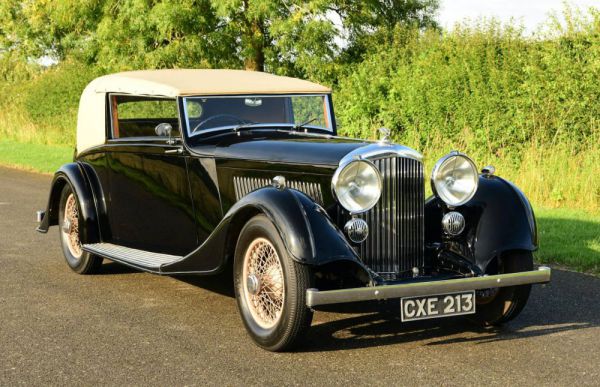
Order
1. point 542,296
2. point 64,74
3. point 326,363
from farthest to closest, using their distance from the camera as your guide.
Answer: point 64,74 < point 542,296 < point 326,363

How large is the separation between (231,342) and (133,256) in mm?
1743

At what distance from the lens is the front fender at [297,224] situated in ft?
16.4

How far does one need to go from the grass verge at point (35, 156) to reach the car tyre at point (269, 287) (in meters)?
12.3

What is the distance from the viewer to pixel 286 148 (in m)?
6.03

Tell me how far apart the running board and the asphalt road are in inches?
11.2

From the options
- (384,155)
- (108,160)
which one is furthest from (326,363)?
(108,160)

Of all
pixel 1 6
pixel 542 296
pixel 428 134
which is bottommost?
pixel 542 296

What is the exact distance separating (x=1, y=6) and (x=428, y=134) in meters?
20.4

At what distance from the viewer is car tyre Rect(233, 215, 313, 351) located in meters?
5.05

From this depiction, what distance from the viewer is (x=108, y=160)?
748 centimetres

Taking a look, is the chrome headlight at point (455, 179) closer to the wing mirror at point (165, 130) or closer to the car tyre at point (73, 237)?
the wing mirror at point (165, 130)

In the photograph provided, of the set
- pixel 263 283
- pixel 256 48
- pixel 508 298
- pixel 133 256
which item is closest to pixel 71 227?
pixel 133 256

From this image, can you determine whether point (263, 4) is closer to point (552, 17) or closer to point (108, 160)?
point (552, 17)

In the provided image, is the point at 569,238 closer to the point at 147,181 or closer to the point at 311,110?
the point at 311,110
